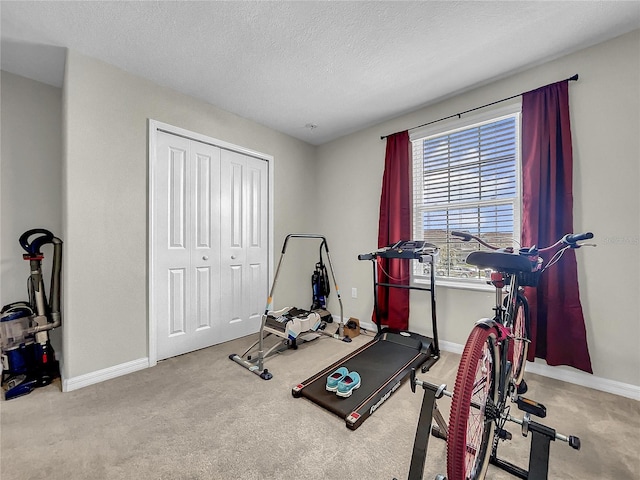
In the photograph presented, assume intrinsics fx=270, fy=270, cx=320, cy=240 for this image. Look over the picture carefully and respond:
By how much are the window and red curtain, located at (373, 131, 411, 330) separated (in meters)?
0.13

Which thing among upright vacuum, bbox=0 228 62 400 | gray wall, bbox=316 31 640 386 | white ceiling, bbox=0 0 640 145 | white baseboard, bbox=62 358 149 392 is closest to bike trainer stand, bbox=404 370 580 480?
gray wall, bbox=316 31 640 386

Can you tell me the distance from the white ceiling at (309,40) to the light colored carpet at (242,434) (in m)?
2.60

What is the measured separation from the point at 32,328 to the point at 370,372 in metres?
2.68

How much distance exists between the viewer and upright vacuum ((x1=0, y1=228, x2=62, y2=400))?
2.05 metres

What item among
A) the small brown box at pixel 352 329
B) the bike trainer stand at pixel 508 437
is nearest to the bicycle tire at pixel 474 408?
the bike trainer stand at pixel 508 437

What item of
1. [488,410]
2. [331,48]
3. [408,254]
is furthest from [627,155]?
[331,48]

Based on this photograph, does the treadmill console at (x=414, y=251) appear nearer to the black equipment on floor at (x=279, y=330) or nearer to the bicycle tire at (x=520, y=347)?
the bicycle tire at (x=520, y=347)

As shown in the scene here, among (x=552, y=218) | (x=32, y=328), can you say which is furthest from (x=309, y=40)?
(x=32, y=328)

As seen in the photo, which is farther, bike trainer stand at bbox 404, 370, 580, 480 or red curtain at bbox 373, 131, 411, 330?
red curtain at bbox 373, 131, 411, 330

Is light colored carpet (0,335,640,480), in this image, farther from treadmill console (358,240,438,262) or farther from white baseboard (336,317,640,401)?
treadmill console (358,240,438,262)

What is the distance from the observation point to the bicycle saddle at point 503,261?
49.5 inches

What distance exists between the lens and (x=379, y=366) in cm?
232

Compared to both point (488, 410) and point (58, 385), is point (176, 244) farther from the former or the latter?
point (488, 410)

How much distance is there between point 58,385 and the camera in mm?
2109
